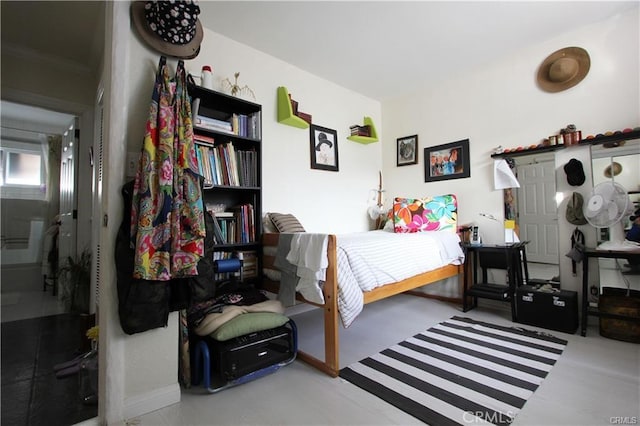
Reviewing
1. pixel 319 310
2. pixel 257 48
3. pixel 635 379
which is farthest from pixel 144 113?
pixel 635 379

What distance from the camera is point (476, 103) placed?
10.3ft

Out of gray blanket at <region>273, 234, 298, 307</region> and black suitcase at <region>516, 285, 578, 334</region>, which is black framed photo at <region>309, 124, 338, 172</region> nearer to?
gray blanket at <region>273, 234, 298, 307</region>

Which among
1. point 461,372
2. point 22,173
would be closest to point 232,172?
point 461,372

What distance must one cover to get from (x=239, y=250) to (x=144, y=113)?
118cm

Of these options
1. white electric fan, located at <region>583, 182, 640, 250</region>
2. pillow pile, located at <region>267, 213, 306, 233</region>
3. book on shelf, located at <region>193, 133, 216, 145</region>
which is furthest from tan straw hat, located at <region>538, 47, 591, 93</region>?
book on shelf, located at <region>193, 133, 216, 145</region>

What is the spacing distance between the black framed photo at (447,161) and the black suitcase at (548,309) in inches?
53.7

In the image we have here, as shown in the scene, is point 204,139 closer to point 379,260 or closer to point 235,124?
point 235,124

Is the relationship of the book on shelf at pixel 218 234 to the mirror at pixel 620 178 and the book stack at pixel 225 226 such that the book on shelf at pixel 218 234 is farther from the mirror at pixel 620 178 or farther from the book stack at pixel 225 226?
the mirror at pixel 620 178

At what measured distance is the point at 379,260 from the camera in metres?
2.06

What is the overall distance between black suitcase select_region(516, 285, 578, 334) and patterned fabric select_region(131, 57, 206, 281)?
2.68 meters

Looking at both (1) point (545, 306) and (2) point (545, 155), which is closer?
(1) point (545, 306)

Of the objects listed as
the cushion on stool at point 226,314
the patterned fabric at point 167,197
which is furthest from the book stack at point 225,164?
the cushion on stool at point 226,314

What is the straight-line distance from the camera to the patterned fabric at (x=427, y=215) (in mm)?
3070

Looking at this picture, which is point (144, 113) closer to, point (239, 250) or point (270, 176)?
point (239, 250)
